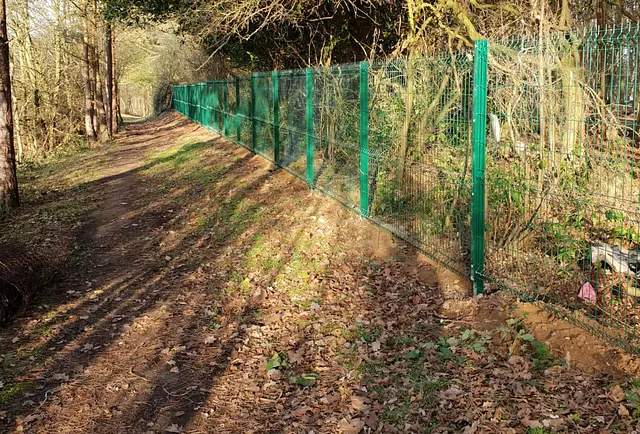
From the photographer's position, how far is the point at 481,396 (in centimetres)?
433

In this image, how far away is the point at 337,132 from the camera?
32.4ft

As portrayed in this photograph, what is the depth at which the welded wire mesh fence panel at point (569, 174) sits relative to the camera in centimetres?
446

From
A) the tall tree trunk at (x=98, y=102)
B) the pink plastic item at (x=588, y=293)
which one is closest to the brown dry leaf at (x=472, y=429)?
the pink plastic item at (x=588, y=293)

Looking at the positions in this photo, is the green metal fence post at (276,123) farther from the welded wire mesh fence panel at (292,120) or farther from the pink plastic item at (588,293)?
the pink plastic item at (588,293)

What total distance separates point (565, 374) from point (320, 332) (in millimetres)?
2183

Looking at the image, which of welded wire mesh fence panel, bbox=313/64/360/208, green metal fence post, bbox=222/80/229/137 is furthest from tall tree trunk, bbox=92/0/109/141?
welded wire mesh fence panel, bbox=313/64/360/208

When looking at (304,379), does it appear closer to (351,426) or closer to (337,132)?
(351,426)

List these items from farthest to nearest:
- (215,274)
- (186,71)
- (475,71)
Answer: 1. (186,71)
2. (215,274)
3. (475,71)

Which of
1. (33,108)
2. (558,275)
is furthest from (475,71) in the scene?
(33,108)

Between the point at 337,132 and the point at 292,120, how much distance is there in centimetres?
248

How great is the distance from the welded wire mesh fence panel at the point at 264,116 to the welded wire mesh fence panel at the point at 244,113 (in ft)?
2.75

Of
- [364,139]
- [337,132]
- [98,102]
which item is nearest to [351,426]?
[364,139]

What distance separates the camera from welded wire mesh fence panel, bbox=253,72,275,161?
13547 mm

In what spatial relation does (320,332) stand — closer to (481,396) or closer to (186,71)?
(481,396)
